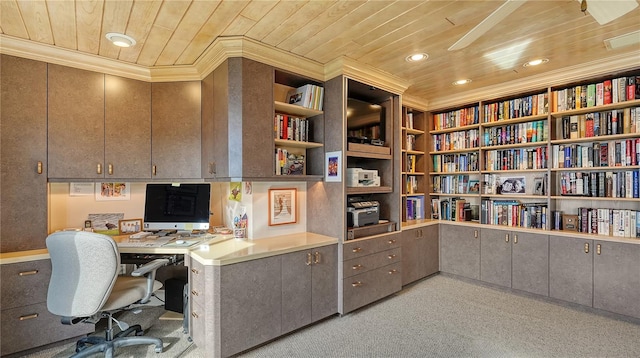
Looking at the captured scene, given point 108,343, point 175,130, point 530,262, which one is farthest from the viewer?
point 530,262

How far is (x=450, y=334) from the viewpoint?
2449 millimetres

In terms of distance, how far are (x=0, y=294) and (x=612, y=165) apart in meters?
5.26

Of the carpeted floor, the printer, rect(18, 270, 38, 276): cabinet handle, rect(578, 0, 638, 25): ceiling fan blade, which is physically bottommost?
the carpeted floor

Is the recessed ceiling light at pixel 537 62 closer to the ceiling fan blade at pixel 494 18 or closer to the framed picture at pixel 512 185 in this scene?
the framed picture at pixel 512 185

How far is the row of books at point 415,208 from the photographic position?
3.94 meters

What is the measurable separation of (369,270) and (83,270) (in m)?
2.32

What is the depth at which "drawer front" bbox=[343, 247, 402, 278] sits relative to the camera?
2752 mm

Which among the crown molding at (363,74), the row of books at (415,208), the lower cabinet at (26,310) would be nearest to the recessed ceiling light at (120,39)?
the crown molding at (363,74)

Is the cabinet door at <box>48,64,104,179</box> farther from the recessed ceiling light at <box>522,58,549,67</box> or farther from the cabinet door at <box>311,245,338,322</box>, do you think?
the recessed ceiling light at <box>522,58,549,67</box>

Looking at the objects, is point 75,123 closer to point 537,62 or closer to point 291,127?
point 291,127

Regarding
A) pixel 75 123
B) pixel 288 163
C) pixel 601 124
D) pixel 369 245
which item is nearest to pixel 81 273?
pixel 75 123

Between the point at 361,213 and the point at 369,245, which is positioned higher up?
the point at 361,213

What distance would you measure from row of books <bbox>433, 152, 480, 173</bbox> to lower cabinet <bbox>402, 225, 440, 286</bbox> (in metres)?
0.83

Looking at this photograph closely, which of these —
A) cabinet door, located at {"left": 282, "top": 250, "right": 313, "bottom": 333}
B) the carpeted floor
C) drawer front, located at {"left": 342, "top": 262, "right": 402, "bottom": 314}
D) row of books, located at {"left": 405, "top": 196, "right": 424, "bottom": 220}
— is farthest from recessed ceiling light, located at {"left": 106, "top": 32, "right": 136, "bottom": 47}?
row of books, located at {"left": 405, "top": 196, "right": 424, "bottom": 220}
